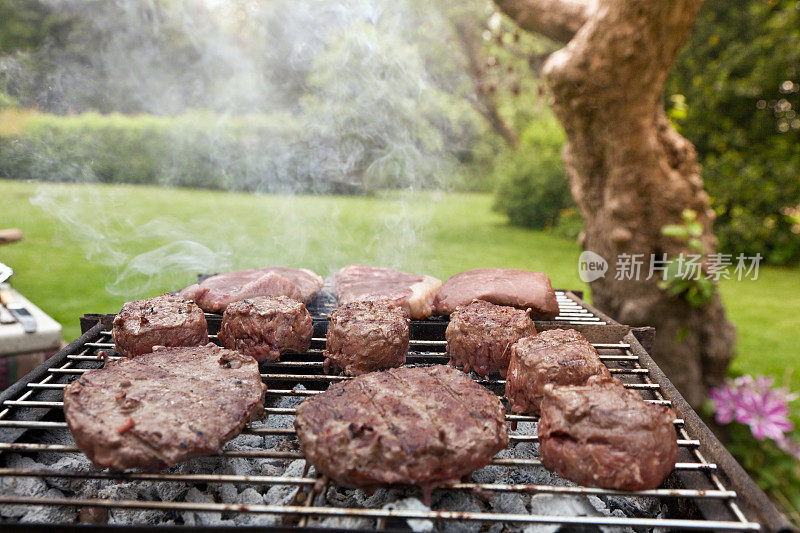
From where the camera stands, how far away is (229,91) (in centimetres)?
868

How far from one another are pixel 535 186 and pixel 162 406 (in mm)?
10693

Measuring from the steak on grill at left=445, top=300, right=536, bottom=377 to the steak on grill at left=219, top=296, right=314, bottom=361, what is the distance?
812 millimetres

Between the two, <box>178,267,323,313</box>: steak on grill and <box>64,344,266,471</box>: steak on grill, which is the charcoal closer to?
<box>64,344,266,471</box>: steak on grill

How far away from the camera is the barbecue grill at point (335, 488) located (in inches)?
64.6

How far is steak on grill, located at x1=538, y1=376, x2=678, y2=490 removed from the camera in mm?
1760

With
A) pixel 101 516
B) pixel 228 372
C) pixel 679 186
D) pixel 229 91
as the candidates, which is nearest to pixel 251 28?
pixel 229 91

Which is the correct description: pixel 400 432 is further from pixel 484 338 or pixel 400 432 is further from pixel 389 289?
pixel 389 289

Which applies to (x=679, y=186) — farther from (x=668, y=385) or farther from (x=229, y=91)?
(x=229, y=91)

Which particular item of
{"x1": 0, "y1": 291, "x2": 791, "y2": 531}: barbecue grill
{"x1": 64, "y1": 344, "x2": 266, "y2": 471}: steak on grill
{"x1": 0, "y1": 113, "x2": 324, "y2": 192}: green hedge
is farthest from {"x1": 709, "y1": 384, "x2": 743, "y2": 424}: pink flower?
{"x1": 0, "y1": 113, "x2": 324, "y2": 192}: green hedge

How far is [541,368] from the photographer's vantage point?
2.23 meters

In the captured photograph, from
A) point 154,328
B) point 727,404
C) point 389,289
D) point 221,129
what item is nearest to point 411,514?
point 154,328

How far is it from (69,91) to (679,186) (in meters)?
6.71

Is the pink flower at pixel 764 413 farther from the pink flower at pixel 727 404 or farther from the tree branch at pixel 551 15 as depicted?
the tree branch at pixel 551 15

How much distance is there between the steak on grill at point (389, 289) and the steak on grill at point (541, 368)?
0.86 meters
